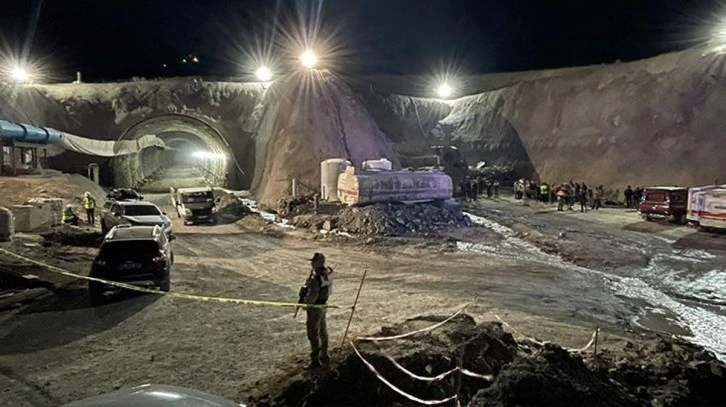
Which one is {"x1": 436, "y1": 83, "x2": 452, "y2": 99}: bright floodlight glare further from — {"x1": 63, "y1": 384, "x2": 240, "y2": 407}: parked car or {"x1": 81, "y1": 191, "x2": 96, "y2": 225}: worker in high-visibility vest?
{"x1": 63, "y1": 384, "x2": 240, "y2": 407}: parked car

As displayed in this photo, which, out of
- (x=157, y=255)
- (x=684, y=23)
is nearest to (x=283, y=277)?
(x=157, y=255)

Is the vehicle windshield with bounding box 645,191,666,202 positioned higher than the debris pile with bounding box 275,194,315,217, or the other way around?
the vehicle windshield with bounding box 645,191,666,202

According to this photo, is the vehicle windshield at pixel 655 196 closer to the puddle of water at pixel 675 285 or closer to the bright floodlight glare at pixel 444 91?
the puddle of water at pixel 675 285

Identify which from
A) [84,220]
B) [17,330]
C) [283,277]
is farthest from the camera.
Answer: [84,220]

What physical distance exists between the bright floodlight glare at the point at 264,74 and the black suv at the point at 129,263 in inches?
1471

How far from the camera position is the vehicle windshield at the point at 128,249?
1134cm

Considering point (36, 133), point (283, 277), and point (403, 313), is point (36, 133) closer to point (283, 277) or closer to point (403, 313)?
point (283, 277)

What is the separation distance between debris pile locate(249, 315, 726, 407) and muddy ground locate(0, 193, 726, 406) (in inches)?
47.0

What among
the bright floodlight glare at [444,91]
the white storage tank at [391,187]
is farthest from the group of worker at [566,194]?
the bright floodlight glare at [444,91]

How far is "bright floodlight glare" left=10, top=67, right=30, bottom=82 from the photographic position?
136 ft

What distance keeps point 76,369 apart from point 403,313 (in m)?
6.74

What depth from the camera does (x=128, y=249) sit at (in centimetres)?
1146

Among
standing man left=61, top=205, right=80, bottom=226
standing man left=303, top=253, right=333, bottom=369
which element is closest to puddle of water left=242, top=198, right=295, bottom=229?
standing man left=61, top=205, right=80, bottom=226

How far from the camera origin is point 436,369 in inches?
268
